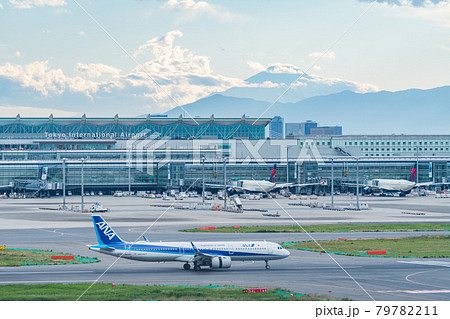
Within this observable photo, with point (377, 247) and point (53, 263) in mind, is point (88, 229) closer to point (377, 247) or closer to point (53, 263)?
point (53, 263)

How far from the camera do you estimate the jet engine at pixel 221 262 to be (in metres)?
69.9

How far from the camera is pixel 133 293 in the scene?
52000 millimetres

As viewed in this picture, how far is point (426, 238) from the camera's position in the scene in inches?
3875

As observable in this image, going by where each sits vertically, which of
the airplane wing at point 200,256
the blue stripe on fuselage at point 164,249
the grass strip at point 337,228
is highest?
the blue stripe on fuselage at point 164,249

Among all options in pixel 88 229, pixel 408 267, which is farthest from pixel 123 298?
pixel 88 229

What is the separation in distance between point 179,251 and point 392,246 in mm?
34542

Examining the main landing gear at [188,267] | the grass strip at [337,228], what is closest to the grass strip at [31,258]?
the main landing gear at [188,267]

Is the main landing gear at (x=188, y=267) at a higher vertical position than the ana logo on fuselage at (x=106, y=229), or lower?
lower

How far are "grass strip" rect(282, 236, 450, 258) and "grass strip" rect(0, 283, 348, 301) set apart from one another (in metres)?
32.1

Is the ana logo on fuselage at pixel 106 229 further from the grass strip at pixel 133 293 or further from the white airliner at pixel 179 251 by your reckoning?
the grass strip at pixel 133 293

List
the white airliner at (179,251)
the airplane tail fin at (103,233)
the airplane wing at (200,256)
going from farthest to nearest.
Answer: the airplane tail fin at (103,233) < the white airliner at (179,251) < the airplane wing at (200,256)

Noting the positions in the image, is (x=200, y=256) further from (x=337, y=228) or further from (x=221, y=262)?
(x=337, y=228)

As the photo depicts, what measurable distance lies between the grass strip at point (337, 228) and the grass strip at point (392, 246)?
13.3m

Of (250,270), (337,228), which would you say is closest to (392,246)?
(337,228)
